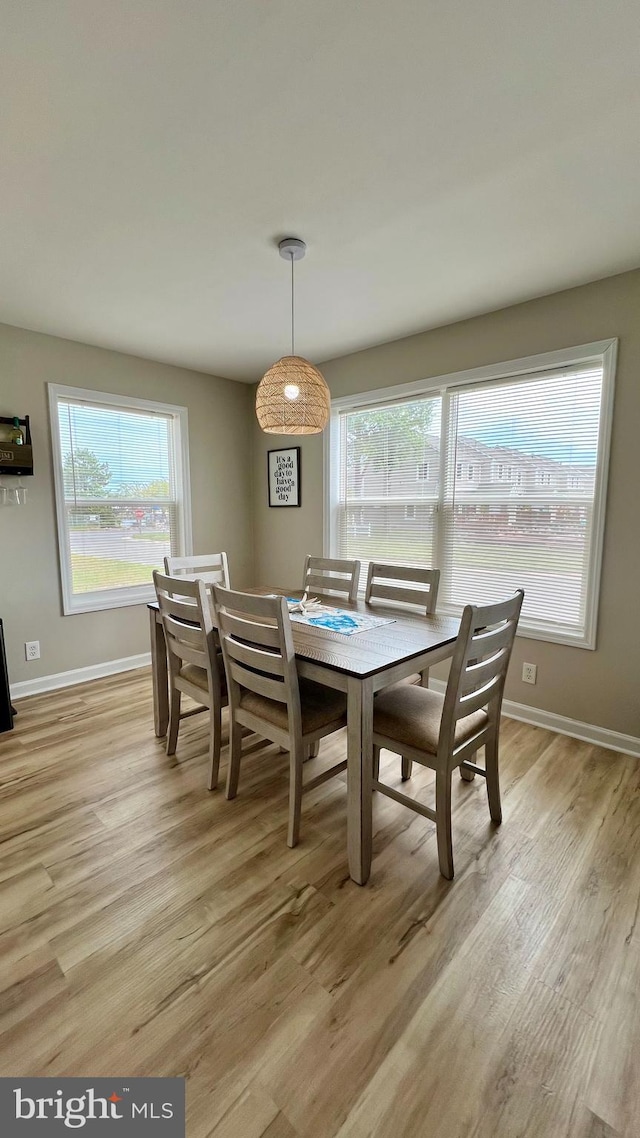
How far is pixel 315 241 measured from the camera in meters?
2.07

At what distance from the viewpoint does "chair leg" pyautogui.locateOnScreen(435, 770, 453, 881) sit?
1582 mm

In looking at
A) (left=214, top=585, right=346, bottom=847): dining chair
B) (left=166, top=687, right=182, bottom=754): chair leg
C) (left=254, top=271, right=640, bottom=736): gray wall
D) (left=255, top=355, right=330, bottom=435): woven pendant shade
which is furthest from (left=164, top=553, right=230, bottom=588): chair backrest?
(left=254, top=271, right=640, bottom=736): gray wall

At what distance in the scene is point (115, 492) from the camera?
3609mm

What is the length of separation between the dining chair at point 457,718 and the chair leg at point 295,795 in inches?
11.4

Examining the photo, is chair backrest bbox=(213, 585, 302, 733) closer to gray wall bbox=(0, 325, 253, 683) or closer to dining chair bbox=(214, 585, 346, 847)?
dining chair bbox=(214, 585, 346, 847)

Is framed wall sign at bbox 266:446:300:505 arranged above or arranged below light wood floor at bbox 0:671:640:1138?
above

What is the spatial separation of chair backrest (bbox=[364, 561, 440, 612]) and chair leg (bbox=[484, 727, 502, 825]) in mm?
735

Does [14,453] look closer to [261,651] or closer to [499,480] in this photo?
[261,651]

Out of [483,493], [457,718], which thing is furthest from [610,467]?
[457,718]

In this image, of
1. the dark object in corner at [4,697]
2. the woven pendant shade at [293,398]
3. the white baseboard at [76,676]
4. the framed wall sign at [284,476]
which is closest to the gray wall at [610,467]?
the framed wall sign at [284,476]

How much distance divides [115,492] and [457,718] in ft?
10.2

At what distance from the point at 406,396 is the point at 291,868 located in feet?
9.66

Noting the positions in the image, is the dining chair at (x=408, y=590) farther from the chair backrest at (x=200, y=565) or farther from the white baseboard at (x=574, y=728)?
the chair backrest at (x=200, y=565)

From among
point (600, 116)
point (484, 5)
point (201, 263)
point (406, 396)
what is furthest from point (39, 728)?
point (600, 116)
